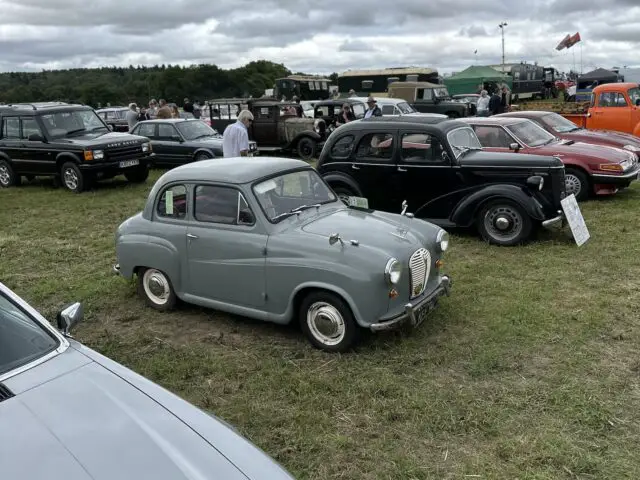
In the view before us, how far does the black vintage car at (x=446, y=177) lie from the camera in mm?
7652

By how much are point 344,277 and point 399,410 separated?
44.2 inches

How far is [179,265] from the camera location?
5.57 m

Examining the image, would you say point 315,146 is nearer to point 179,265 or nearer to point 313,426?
point 179,265

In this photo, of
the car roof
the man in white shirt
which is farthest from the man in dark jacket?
the car roof

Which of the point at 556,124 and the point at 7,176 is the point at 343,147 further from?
the point at 7,176

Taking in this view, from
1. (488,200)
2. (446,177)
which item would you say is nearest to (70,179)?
(446,177)

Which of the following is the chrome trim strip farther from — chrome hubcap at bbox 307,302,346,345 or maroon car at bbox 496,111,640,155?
maroon car at bbox 496,111,640,155

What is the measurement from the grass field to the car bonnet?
4.41 feet

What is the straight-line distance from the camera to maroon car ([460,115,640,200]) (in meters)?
9.78

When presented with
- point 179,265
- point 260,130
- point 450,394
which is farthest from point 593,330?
point 260,130

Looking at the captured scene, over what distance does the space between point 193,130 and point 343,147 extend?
7.82m

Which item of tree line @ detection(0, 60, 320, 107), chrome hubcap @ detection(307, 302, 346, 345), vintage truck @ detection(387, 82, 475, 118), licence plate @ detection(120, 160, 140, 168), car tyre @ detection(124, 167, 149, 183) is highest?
tree line @ detection(0, 60, 320, 107)

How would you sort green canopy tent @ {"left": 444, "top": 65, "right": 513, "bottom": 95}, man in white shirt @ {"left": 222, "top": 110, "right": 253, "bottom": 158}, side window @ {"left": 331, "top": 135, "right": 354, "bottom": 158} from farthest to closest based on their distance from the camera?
green canopy tent @ {"left": 444, "top": 65, "right": 513, "bottom": 95} → man in white shirt @ {"left": 222, "top": 110, "right": 253, "bottom": 158} → side window @ {"left": 331, "top": 135, "right": 354, "bottom": 158}

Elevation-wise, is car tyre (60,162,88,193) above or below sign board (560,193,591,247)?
above
